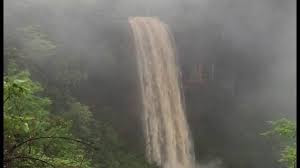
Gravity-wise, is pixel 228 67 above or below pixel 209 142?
above

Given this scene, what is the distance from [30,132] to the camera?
24.0ft

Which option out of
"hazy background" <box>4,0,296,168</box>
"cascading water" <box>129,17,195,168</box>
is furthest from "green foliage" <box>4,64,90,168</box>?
"cascading water" <box>129,17,195,168</box>

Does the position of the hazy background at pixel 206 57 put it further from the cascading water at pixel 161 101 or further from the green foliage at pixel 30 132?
the green foliage at pixel 30 132

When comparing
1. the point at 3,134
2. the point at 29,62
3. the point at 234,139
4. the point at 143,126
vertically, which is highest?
the point at 3,134

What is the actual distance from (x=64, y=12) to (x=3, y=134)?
17.3 meters

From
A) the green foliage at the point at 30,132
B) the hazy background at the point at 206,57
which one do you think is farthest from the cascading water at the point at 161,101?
the green foliage at the point at 30,132

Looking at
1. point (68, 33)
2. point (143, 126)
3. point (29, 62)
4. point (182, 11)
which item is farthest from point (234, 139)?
point (29, 62)

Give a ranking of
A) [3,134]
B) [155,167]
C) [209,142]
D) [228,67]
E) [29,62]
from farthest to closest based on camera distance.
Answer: [228,67] → [209,142] → [155,167] → [29,62] → [3,134]

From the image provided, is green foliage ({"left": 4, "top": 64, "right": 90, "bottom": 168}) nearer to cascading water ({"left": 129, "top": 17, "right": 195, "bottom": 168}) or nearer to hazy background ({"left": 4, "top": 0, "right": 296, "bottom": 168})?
hazy background ({"left": 4, "top": 0, "right": 296, "bottom": 168})

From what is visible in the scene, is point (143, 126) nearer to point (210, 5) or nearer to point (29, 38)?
point (29, 38)

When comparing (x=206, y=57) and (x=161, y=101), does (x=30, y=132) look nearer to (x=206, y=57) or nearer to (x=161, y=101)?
(x=161, y=101)

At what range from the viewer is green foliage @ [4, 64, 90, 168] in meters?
4.60

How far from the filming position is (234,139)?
965 inches

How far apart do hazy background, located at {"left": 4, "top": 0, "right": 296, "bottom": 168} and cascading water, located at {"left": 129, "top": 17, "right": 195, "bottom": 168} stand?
51 cm
